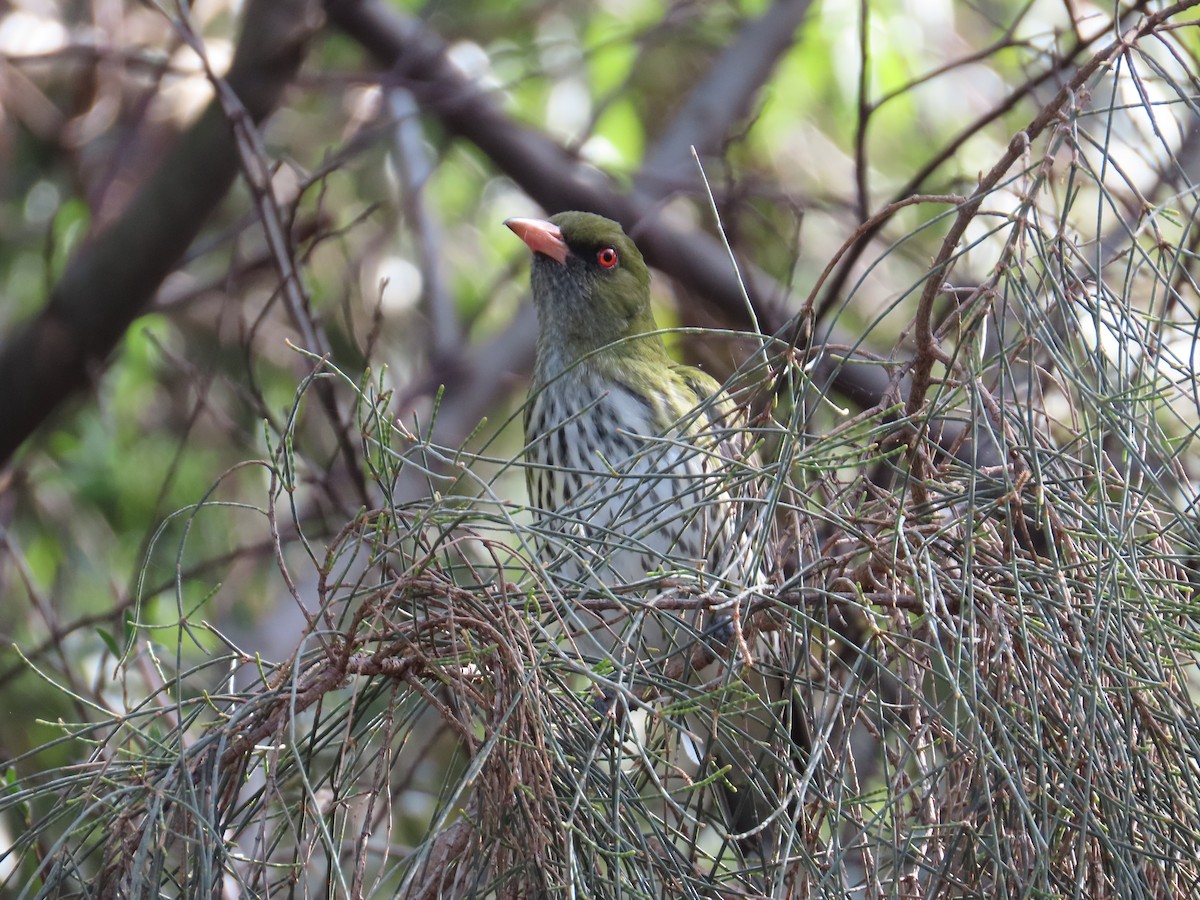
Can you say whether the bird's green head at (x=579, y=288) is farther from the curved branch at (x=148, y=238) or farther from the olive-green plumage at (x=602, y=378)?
the curved branch at (x=148, y=238)

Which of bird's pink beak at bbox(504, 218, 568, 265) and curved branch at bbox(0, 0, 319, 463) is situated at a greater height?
bird's pink beak at bbox(504, 218, 568, 265)

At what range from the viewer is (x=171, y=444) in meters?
5.60

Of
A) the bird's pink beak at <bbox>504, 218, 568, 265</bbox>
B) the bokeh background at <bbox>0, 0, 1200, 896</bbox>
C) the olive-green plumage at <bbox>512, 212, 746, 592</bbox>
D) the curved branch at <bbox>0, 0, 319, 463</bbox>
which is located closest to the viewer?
the bokeh background at <bbox>0, 0, 1200, 896</bbox>

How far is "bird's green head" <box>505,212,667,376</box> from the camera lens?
12.6 ft

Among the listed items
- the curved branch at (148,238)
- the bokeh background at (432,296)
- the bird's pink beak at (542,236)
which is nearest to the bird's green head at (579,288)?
the bird's pink beak at (542,236)

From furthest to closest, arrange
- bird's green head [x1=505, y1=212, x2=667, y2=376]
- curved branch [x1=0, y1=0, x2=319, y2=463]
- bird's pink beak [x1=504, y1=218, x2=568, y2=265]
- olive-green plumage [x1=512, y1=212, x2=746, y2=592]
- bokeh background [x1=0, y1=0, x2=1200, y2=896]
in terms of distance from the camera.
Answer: curved branch [x1=0, y1=0, x2=319, y2=463] < bird's green head [x1=505, y1=212, x2=667, y2=376] < bird's pink beak [x1=504, y1=218, x2=568, y2=265] < olive-green plumage [x1=512, y1=212, x2=746, y2=592] < bokeh background [x1=0, y1=0, x2=1200, y2=896]

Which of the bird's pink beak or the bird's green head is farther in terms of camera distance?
the bird's green head

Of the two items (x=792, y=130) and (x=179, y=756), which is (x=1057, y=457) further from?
(x=792, y=130)

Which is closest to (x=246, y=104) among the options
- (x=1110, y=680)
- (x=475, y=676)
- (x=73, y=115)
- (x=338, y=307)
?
(x=338, y=307)

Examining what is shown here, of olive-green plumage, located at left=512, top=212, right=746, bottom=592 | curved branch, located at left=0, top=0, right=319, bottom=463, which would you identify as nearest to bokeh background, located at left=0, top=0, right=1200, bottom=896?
curved branch, located at left=0, top=0, right=319, bottom=463

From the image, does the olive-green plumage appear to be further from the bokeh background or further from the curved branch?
the curved branch

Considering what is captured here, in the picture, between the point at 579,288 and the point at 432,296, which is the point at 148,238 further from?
the point at 579,288

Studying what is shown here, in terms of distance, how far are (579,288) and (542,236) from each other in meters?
0.19

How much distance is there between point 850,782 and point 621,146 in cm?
394
